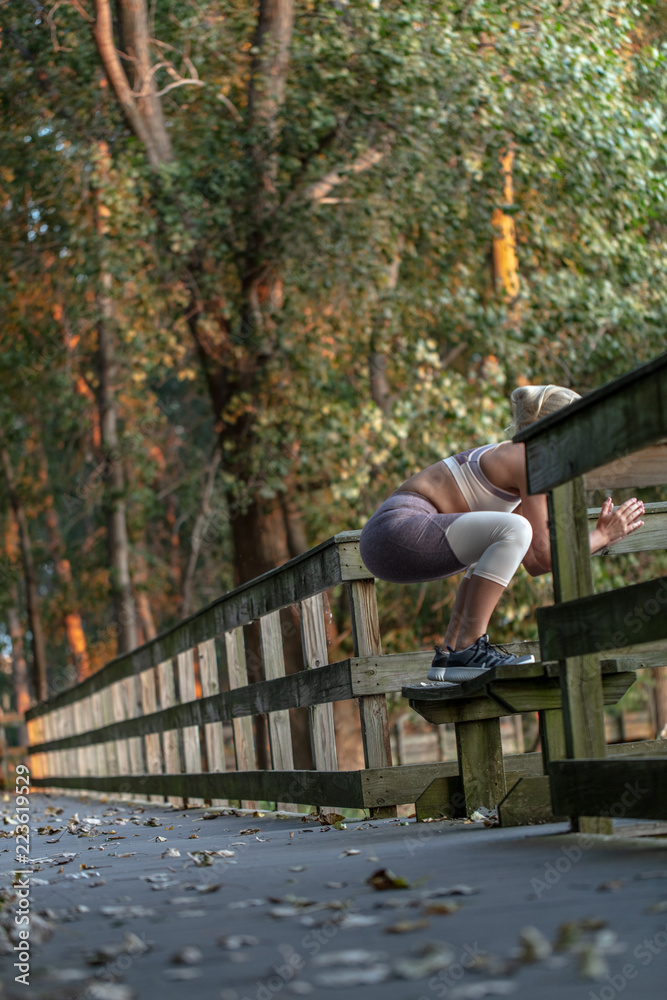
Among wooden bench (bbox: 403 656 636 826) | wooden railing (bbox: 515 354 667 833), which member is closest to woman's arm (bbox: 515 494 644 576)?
wooden bench (bbox: 403 656 636 826)

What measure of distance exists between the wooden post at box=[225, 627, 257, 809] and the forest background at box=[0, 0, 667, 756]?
5.16 m

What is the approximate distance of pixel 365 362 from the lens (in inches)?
543

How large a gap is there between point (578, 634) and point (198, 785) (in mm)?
4043

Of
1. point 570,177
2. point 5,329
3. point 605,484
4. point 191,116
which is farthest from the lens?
point 5,329

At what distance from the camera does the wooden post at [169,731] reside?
25.4 ft

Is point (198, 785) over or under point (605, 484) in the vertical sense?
under

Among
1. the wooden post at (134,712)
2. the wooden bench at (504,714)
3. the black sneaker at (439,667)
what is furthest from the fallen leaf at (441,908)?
the wooden post at (134,712)

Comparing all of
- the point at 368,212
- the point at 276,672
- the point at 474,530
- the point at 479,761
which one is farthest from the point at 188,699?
the point at 368,212

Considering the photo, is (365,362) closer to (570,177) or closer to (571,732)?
(570,177)

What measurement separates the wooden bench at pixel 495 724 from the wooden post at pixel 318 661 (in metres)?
0.85

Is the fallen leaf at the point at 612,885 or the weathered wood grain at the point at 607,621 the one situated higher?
the weathered wood grain at the point at 607,621

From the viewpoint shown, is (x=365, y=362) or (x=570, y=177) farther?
(x=365, y=362)

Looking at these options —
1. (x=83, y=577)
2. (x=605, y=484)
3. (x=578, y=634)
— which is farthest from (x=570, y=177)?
(x=83, y=577)

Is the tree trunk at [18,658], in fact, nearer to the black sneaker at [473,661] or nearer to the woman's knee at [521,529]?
the black sneaker at [473,661]
